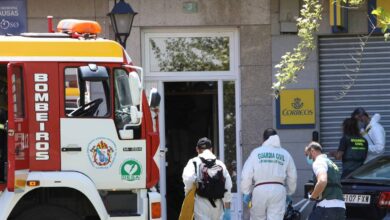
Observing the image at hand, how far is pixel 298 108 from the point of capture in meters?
14.5

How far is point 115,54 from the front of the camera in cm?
909

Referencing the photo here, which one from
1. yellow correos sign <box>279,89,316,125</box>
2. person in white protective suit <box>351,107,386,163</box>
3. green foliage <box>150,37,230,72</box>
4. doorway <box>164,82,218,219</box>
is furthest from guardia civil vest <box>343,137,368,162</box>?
green foliage <box>150,37,230,72</box>

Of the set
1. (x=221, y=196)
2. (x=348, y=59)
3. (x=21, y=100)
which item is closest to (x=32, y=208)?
(x=21, y=100)

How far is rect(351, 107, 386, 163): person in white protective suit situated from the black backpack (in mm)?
3611

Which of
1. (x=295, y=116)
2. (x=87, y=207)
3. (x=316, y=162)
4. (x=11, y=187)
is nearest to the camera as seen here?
(x=11, y=187)

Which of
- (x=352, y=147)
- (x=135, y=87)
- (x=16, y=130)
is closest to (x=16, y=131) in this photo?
(x=16, y=130)

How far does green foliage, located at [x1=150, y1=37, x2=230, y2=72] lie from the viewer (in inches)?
579

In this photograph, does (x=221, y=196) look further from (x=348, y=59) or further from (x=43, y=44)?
(x=348, y=59)

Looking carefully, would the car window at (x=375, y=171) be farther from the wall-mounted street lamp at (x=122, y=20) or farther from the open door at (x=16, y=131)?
the open door at (x=16, y=131)

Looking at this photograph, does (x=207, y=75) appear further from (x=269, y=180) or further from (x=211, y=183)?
(x=211, y=183)

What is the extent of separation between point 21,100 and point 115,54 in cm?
116

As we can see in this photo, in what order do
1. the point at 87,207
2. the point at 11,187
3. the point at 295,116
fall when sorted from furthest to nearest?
the point at 295,116, the point at 87,207, the point at 11,187

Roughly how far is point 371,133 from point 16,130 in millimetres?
6900

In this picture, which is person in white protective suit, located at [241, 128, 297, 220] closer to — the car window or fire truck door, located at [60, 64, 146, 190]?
the car window
